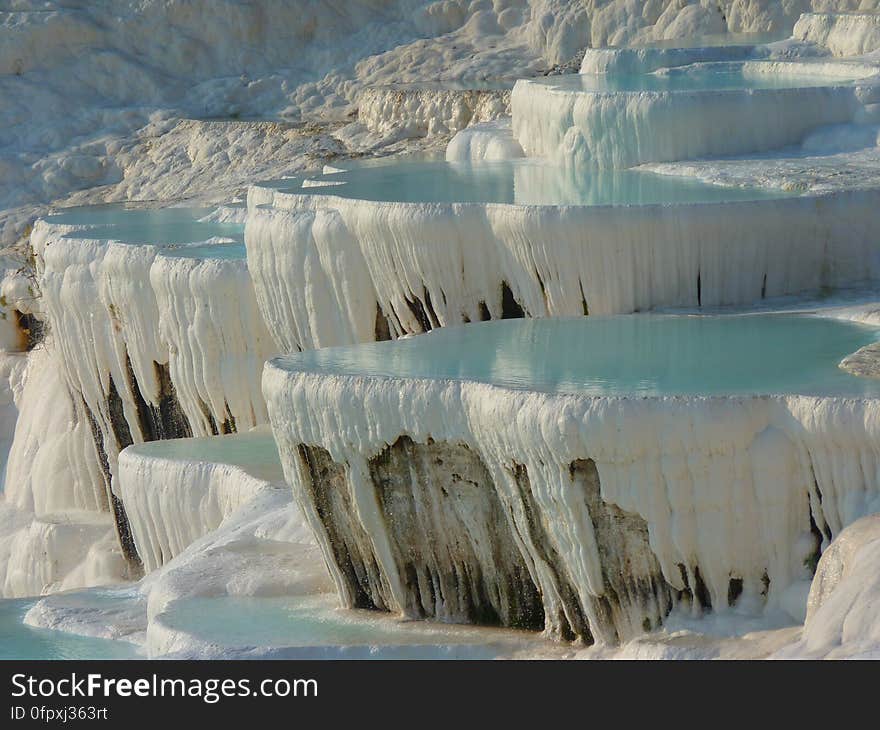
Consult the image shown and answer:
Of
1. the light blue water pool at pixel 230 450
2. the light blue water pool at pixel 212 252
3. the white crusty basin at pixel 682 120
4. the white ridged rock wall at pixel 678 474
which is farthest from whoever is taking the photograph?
the light blue water pool at pixel 212 252

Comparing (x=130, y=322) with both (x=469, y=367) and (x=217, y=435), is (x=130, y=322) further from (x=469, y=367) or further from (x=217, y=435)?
(x=469, y=367)

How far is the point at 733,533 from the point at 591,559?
0.64 metres

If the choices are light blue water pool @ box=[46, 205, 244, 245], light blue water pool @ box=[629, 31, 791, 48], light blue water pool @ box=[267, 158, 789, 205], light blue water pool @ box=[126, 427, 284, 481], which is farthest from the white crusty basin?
light blue water pool @ box=[629, 31, 791, 48]

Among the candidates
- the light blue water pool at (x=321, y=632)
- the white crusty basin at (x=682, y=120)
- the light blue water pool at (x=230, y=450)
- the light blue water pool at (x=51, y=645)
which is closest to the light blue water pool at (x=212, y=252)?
the light blue water pool at (x=230, y=450)

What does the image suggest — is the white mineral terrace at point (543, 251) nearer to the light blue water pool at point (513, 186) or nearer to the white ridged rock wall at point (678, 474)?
the light blue water pool at point (513, 186)

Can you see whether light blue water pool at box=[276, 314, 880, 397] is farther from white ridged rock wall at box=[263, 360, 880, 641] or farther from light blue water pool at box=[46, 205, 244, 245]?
light blue water pool at box=[46, 205, 244, 245]

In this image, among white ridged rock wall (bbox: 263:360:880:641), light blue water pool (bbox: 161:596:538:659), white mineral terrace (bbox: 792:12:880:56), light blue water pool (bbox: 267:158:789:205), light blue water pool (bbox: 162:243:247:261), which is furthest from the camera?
white mineral terrace (bbox: 792:12:880:56)

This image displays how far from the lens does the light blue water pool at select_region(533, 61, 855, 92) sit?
13.9 metres

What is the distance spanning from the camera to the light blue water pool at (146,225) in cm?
1389

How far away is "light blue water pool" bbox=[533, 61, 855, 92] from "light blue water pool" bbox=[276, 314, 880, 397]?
13.6 ft

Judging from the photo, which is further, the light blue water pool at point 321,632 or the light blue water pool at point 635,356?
the light blue water pool at point 321,632

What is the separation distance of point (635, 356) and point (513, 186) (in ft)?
10.5

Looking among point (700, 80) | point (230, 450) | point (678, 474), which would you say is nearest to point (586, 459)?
point (678, 474)

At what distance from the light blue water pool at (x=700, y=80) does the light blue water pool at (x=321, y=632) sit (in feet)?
17.6
